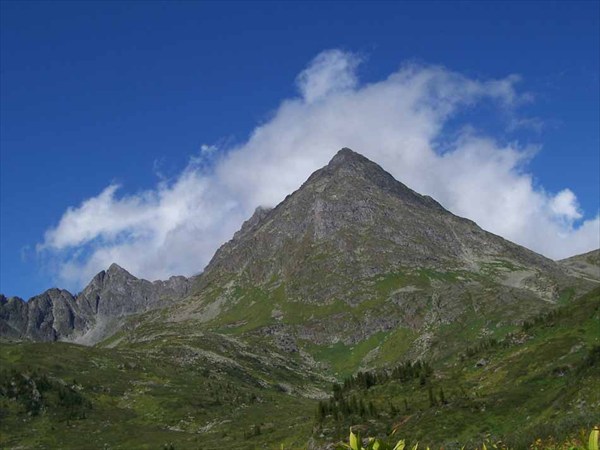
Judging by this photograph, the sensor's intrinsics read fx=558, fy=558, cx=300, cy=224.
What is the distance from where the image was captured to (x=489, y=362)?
101812 millimetres

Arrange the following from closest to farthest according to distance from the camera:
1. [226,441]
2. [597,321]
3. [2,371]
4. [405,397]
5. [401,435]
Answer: [401,435] → [597,321] → [405,397] → [226,441] → [2,371]

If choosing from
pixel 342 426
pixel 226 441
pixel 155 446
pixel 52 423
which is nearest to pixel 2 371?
pixel 52 423

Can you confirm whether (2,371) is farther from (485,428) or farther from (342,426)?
(485,428)

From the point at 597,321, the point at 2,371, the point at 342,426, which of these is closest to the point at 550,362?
the point at 597,321

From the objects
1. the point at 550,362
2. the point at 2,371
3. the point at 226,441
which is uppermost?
the point at 2,371

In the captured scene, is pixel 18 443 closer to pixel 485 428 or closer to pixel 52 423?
pixel 52 423

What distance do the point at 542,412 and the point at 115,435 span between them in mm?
142725

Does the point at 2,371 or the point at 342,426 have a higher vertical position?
the point at 2,371

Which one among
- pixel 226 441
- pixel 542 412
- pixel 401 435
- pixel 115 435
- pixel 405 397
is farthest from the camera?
pixel 115 435

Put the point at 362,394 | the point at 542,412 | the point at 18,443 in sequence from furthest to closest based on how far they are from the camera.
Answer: the point at 18,443 → the point at 362,394 → the point at 542,412

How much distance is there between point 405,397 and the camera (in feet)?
318

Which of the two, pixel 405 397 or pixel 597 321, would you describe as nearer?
pixel 597 321

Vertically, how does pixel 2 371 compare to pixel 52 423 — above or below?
above

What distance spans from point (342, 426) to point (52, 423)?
12720 centimetres
